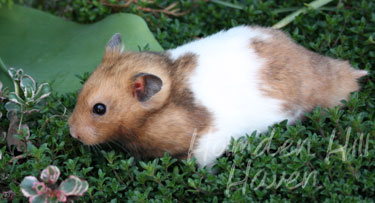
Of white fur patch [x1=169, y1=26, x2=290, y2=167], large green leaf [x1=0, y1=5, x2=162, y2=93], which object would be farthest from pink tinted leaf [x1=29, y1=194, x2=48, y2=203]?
large green leaf [x1=0, y1=5, x2=162, y2=93]

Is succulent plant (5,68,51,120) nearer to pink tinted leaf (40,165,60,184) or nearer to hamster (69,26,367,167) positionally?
hamster (69,26,367,167)

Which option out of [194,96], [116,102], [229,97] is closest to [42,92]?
[116,102]

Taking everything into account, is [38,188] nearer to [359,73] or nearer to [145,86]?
[145,86]

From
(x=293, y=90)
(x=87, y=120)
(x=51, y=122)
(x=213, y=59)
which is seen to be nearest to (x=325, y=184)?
(x=293, y=90)

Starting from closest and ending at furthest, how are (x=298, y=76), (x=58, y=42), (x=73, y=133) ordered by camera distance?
(x=73, y=133) → (x=298, y=76) → (x=58, y=42)

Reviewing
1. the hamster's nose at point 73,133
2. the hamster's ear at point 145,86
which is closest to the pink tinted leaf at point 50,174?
the hamster's nose at point 73,133

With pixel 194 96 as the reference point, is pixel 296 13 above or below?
above
